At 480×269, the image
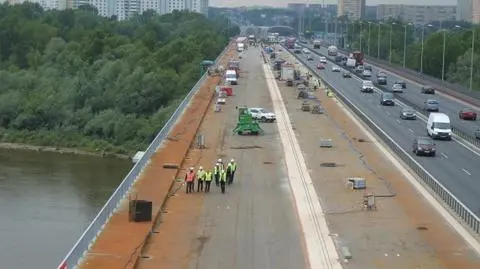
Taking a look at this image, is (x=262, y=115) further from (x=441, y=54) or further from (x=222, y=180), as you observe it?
(x=441, y=54)

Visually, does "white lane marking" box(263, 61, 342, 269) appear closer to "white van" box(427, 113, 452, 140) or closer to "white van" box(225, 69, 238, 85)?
"white van" box(427, 113, 452, 140)

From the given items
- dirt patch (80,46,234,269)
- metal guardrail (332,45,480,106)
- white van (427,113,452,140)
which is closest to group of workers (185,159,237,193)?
dirt patch (80,46,234,269)

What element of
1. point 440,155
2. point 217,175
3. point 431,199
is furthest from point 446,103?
point 217,175

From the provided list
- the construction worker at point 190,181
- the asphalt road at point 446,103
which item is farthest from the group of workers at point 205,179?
the asphalt road at point 446,103

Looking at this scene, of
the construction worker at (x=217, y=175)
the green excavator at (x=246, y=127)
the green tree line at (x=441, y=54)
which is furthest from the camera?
the green tree line at (x=441, y=54)

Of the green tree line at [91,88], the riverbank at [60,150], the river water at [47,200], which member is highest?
the green tree line at [91,88]

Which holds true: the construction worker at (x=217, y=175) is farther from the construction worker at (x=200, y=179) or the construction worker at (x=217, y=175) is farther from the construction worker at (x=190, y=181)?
the construction worker at (x=190, y=181)

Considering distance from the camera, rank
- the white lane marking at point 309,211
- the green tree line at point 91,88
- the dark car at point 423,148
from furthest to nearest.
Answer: the green tree line at point 91,88 < the dark car at point 423,148 < the white lane marking at point 309,211
